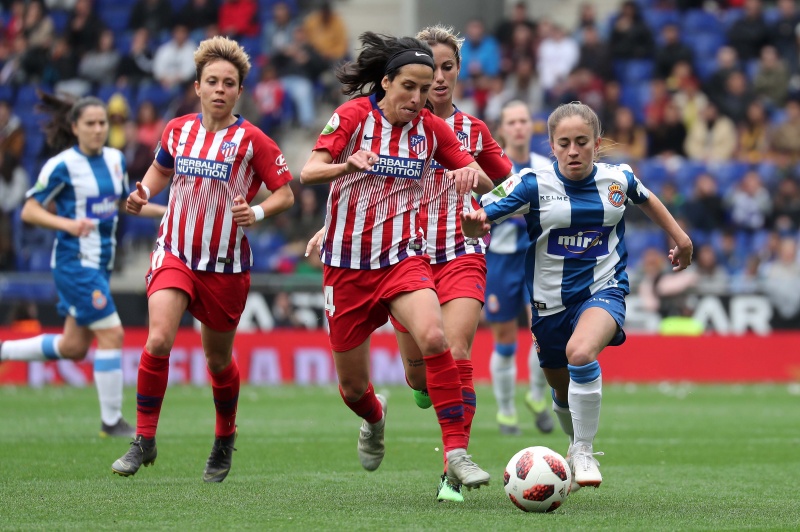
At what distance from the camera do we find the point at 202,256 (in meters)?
7.56

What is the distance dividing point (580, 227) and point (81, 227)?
15.0 ft

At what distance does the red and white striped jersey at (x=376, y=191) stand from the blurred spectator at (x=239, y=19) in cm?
1680

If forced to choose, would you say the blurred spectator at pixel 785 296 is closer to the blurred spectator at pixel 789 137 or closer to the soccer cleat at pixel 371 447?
the blurred spectator at pixel 789 137

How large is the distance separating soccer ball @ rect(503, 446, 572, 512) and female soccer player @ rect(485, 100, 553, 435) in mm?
4593

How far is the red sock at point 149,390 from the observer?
7449 mm

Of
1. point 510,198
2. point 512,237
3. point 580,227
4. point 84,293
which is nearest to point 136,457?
point 510,198

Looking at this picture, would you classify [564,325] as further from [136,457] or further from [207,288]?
[136,457]

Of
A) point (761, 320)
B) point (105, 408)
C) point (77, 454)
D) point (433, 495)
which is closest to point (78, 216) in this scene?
point (105, 408)

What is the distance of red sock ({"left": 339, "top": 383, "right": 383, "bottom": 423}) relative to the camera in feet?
25.1

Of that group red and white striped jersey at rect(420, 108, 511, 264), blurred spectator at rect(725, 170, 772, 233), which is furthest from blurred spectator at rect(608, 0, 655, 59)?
red and white striped jersey at rect(420, 108, 511, 264)

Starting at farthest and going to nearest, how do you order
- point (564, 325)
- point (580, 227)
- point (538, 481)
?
point (564, 325) → point (580, 227) → point (538, 481)

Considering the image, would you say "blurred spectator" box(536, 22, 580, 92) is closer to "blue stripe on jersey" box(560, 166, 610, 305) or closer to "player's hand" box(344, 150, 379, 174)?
"blue stripe on jersey" box(560, 166, 610, 305)

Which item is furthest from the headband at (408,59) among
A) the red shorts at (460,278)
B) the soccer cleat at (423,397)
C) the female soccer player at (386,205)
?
the soccer cleat at (423,397)

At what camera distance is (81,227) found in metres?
10.1
